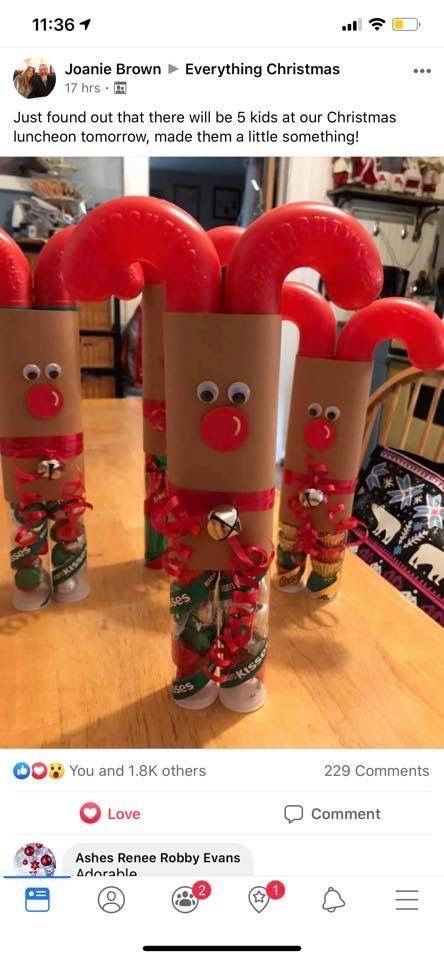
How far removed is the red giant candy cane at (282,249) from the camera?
390 mm

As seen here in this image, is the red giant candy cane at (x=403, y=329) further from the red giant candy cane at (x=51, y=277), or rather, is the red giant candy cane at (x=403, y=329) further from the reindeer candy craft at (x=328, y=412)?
the red giant candy cane at (x=51, y=277)

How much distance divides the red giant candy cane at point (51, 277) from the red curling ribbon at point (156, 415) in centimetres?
15

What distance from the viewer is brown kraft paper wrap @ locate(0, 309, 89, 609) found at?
0.53 meters

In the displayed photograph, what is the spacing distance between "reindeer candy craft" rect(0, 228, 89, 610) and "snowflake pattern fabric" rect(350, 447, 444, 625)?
1.34 ft

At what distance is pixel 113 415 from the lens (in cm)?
135

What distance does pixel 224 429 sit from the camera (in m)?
0.41
